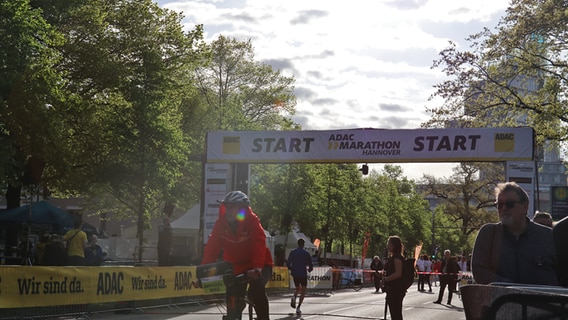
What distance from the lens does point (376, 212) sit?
259 ft

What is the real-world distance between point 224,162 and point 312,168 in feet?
91.8

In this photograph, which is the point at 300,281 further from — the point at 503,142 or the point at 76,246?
the point at 503,142

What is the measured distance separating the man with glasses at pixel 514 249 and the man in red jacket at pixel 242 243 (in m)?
2.65

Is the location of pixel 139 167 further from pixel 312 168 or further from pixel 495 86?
pixel 312 168

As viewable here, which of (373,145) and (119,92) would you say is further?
(119,92)

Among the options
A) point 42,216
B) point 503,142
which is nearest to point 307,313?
point 503,142

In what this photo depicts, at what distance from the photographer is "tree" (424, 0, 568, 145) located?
114 feet

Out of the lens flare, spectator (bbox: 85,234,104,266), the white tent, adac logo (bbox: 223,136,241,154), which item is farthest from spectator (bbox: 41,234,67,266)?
Answer: the white tent

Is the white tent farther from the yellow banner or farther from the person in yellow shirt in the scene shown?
the person in yellow shirt

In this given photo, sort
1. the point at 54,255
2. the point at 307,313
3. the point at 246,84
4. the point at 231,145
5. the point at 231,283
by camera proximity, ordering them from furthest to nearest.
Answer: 1. the point at 246,84
2. the point at 231,145
3. the point at 54,255
4. the point at 307,313
5. the point at 231,283

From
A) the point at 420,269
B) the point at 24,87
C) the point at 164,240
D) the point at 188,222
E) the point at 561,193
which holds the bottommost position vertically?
the point at 420,269

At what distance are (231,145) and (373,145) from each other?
15.5 ft

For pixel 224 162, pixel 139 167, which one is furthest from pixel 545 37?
pixel 139 167

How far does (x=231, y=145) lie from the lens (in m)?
28.7
